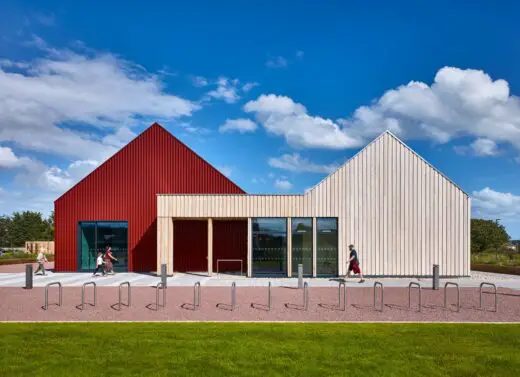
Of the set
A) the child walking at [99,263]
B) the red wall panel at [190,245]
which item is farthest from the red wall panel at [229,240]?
the child walking at [99,263]

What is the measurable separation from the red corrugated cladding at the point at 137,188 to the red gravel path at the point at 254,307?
32.0ft

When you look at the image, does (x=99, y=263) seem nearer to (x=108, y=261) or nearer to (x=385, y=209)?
(x=108, y=261)

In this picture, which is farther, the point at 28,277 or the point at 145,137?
the point at 145,137

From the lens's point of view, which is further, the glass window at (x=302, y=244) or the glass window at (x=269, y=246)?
the glass window at (x=269, y=246)

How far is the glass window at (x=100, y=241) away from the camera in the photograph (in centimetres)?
2881

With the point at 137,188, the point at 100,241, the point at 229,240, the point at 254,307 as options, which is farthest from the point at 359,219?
the point at 100,241

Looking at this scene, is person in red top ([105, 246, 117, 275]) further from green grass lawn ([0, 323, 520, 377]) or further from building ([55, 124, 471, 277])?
green grass lawn ([0, 323, 520, 377])

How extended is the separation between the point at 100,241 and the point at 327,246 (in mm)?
13782

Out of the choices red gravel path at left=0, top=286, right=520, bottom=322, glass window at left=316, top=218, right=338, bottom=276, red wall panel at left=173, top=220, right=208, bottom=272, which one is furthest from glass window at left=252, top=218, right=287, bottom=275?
red gravel path at left=0, top=286, right=520, bottom=322

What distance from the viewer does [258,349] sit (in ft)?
30.5

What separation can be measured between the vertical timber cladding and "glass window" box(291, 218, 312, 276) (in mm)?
574

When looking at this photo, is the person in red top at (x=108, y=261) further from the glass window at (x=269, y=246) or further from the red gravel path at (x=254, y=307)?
the glass window at (x=269, y=246)

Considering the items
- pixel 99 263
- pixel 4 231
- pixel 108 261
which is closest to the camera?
pixel 99 263

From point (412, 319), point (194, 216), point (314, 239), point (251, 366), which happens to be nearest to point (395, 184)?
point (314, 239)
